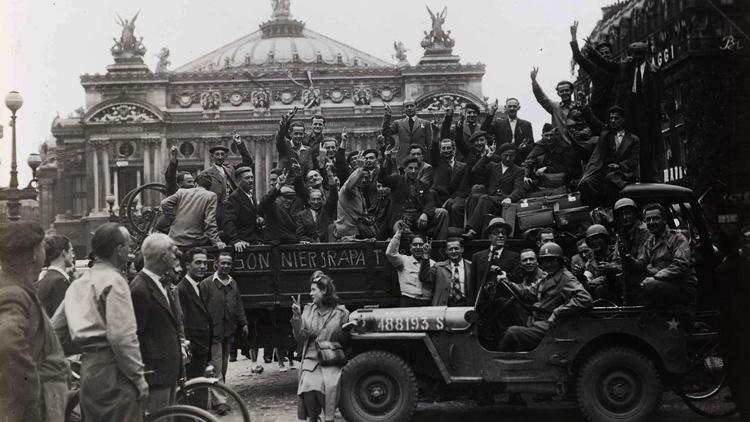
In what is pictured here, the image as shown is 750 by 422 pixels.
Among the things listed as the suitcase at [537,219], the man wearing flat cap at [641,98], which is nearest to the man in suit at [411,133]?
the man wearing flat cap at [641,98]

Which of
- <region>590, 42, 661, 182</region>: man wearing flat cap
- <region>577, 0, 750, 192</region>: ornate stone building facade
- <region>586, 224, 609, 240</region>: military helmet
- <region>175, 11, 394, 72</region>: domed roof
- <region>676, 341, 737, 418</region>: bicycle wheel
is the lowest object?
<region>676, 341, 737, 418</region>: bicycle wheel

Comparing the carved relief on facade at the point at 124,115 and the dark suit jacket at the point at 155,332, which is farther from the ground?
the carved relief on facade at the point at 124,115

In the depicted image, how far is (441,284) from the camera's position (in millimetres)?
10617

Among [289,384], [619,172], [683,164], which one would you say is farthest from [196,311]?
[683,164]

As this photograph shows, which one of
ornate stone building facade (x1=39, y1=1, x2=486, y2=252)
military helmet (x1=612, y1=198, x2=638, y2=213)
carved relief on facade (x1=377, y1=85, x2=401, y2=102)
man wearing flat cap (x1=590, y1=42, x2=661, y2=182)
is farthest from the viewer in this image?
carved relief on facade (x1=377, y1=85, x2=401, y2=102)

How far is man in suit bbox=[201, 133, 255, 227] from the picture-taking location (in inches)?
499

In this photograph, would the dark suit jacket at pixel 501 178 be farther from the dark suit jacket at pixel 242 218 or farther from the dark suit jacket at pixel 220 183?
the dark suit jacket at pixel 220 183

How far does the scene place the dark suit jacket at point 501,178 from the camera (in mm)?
12290

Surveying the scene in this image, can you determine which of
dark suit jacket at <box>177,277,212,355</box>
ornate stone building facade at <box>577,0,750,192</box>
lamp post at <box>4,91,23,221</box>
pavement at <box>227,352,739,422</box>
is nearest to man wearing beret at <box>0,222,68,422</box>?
dark suit jacket at <box>177,277,212,355</box>

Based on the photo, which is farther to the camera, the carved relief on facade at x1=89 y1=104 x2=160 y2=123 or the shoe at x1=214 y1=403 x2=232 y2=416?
the carved relief on facade at x1=89 y1=104 x2=160 y2=123

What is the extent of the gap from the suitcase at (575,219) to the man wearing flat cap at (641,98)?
3.69 ft

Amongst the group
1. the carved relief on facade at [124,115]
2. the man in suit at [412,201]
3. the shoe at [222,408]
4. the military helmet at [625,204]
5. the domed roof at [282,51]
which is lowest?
the shoe at [222,408]

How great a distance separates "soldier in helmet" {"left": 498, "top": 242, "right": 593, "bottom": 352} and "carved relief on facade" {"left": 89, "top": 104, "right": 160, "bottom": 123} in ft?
209

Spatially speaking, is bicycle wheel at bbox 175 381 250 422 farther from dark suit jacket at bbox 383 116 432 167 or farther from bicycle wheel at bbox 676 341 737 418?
dark suit jacket at bbox 383 116 432 167
